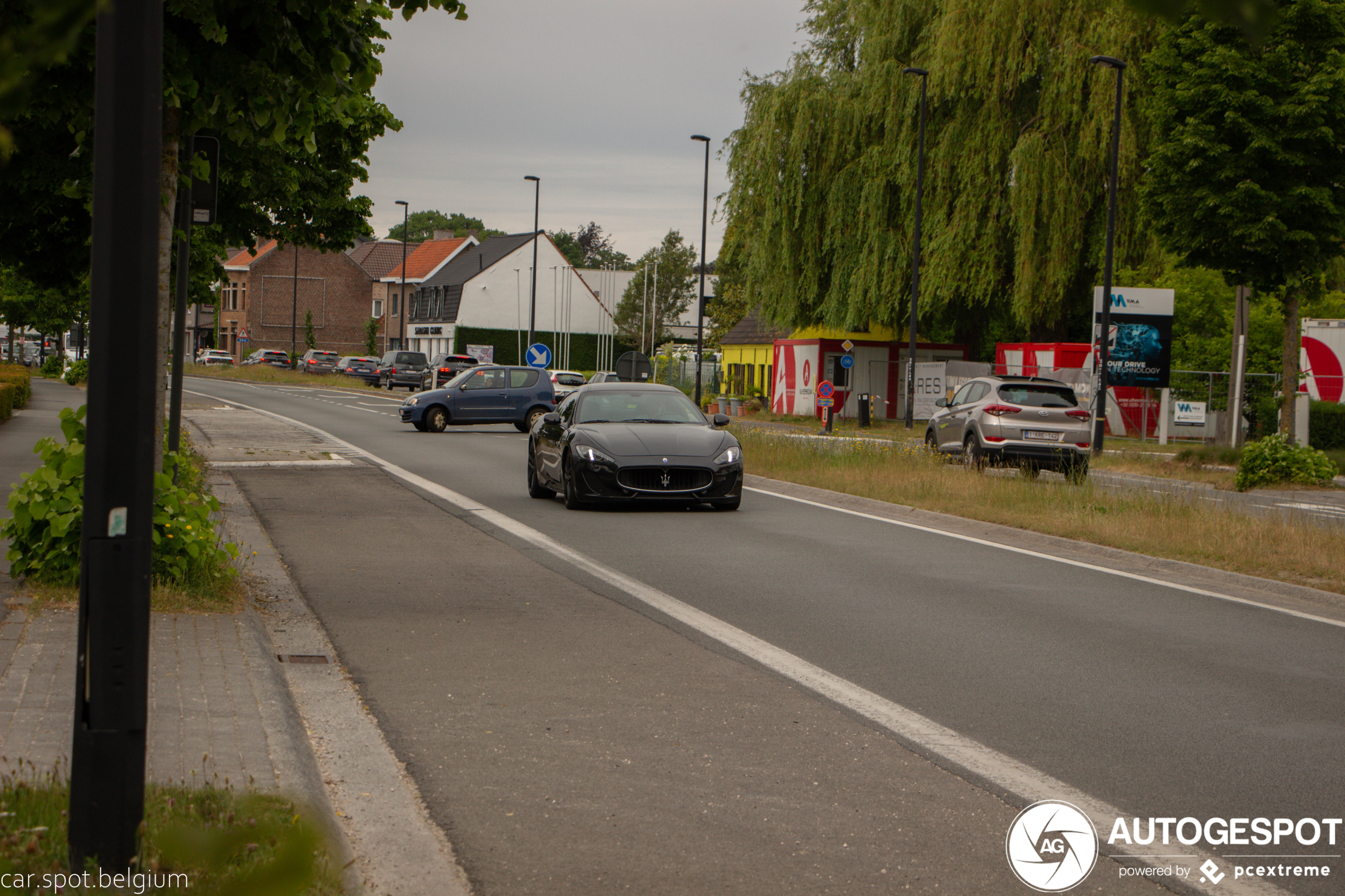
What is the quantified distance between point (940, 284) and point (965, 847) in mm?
33020

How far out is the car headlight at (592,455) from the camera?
14.4 m

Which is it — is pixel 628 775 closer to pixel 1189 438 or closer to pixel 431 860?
pixel 431 860

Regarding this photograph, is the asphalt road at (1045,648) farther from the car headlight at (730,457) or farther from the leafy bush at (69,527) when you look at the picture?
the leafy bush at (69,527)

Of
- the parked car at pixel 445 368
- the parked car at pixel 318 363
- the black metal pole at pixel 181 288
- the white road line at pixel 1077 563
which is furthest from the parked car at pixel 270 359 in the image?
the black metal pole at pixel 181 288

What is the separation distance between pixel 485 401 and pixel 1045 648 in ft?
84.4

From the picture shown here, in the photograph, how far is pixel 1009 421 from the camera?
70.1 ft

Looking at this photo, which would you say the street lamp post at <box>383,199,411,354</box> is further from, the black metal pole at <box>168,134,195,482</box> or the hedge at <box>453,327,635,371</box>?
the black metal pole at <box>168,134,195,482</box>

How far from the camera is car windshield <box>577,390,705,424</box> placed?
15539 mm

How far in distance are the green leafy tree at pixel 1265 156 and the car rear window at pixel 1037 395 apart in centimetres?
440

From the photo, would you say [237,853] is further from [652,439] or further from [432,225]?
[432,225]

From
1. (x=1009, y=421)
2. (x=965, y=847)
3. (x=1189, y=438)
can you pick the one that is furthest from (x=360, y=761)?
(x=1189, y=438)

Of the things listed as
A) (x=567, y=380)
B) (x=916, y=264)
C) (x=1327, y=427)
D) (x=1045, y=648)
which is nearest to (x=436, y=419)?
(x=916, y=264)

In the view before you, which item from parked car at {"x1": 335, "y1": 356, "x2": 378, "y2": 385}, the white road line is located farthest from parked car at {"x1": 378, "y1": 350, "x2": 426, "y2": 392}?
the white road line

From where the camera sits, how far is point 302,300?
104 metres
